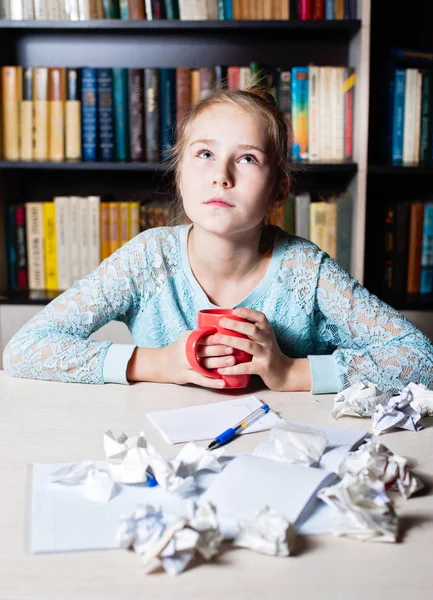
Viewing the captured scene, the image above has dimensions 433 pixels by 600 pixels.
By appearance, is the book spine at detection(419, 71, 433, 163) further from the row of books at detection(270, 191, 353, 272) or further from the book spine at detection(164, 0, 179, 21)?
the book spine at detection(164, 0, 179, 21)

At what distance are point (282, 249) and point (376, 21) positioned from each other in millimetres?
1507

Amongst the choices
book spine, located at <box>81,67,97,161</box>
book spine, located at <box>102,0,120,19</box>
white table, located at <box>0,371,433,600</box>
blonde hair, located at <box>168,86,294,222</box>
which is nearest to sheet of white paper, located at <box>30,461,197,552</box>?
white table, located at <box>0,371,433,600</box>

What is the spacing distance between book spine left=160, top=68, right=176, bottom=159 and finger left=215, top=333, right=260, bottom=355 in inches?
55.4

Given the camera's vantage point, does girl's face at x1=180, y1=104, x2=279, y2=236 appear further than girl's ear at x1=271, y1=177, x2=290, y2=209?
No

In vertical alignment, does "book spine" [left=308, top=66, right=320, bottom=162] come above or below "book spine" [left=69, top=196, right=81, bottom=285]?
above

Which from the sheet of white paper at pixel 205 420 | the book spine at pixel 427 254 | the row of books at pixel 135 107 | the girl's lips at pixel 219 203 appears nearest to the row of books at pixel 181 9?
the row of books at pixel 135 107

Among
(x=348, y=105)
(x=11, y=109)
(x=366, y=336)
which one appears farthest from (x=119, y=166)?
(x=366, y=336)

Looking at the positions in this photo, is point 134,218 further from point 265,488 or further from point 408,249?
point 265,488

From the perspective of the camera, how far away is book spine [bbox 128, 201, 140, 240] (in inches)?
94.4

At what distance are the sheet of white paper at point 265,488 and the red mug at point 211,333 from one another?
0.28 meters

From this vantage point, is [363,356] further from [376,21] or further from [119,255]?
[376,21]

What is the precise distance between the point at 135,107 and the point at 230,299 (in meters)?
1.21

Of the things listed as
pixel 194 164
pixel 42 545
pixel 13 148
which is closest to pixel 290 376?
pixel 194 164

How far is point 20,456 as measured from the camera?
786 mm
